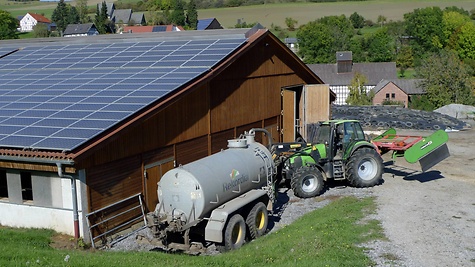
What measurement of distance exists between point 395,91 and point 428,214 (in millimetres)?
53428

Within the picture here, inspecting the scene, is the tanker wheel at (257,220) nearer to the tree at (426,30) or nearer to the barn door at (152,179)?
the barn door at (152,179)

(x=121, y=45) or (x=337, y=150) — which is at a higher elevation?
(x=121, y=45)

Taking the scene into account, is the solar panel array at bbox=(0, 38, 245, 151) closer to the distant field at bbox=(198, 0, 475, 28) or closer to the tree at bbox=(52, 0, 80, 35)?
the distant field at bbox=(198, 0, 475, 28)

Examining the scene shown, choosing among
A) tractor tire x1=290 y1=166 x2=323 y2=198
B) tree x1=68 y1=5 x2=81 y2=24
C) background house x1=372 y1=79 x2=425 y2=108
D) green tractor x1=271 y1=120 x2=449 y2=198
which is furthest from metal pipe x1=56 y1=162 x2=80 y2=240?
tree x1=68 y1=5 x2=81 y2=24

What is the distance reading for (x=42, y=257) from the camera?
1241 cm

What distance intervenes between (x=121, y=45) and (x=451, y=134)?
24711 millimetres

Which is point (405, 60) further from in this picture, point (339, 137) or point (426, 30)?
point (339, 137)

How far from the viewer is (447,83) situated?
59.5 metres

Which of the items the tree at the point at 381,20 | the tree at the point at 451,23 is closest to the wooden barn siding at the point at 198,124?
the tree at the point at 451,23

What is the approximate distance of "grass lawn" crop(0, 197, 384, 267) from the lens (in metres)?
12.2

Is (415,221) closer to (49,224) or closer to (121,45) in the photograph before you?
(49,224)

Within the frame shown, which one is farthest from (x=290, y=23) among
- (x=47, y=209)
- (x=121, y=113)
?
(x=47, y=209)

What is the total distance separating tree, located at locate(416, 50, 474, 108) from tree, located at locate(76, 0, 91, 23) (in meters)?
120

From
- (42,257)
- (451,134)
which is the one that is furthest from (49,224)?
(451,134)
